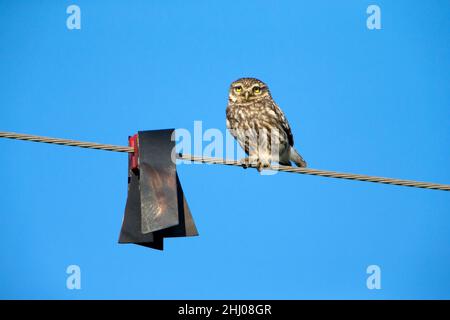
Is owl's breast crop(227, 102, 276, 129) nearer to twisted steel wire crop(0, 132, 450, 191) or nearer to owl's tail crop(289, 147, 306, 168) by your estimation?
owl's tail crop(289, 147, 306, 168)

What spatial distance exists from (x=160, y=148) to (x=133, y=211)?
0.66 metres

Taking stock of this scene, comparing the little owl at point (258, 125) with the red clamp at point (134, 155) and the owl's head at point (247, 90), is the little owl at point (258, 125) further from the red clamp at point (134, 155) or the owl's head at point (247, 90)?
the red clamp at point (134, 155)

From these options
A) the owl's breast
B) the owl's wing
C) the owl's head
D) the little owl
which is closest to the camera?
the little owl

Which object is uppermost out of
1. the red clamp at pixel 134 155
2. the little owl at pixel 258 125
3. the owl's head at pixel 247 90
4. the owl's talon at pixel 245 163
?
the owl's head at pixel 247 90

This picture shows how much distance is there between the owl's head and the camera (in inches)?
392

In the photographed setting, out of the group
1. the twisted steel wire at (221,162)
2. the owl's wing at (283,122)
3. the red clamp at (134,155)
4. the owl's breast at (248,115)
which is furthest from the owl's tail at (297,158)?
the red clamp at (134,155)

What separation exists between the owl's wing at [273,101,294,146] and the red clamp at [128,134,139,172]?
4053 millimetres

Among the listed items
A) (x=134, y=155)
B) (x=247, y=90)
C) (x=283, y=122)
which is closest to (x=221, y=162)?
(x=134, y=155)

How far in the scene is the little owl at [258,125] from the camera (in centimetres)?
932

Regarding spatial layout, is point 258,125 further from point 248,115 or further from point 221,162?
point 221,162

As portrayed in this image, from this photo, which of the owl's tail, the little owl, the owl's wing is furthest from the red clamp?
the owl's tail

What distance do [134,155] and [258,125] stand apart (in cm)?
383

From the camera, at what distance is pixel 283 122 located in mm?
9625
